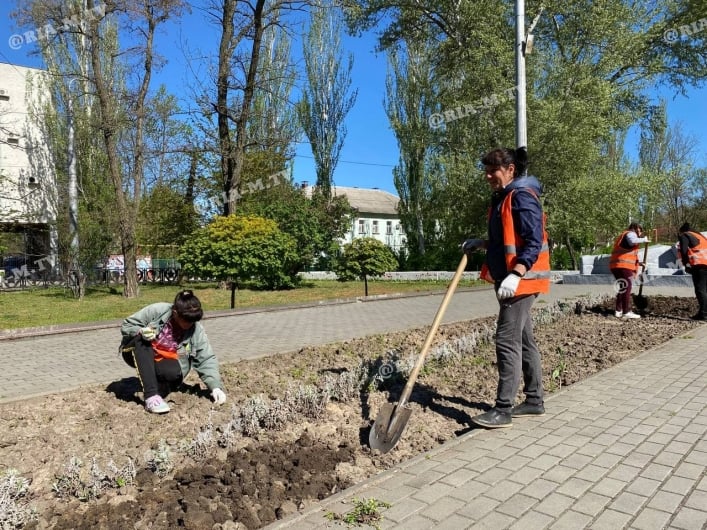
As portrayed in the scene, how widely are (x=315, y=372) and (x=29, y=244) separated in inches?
803

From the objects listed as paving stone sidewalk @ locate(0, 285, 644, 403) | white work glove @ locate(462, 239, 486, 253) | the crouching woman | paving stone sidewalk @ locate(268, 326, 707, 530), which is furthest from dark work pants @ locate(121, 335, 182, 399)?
white work glove @ locate(462, 239, 486, 253)

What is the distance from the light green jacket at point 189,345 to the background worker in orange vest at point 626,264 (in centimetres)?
746

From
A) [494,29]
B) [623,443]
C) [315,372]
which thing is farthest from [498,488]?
[494,29]

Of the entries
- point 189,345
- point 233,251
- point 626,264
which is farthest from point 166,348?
point 626,264

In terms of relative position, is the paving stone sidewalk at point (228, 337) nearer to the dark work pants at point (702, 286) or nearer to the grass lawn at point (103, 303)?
the grass lawn at point (103, 303)

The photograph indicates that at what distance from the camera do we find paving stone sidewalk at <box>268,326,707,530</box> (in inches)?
103

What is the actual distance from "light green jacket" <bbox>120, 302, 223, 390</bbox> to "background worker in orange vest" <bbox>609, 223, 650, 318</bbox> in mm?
7460

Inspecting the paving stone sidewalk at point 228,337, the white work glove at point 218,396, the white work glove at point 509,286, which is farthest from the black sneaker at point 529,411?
the paving stone sidewalk at point 228,337

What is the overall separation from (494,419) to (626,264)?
6521 millimetres

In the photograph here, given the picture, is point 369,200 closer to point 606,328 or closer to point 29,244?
point 29,244

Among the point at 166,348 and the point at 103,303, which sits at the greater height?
the point at 166,348

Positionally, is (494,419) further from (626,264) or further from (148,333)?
(626,264)

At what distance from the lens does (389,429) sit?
3551 millimetres

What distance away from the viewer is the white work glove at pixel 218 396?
4420 mm
